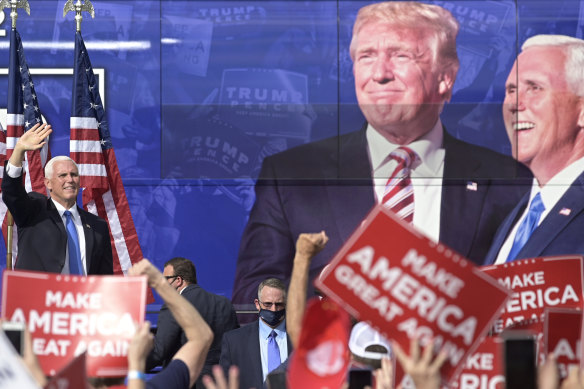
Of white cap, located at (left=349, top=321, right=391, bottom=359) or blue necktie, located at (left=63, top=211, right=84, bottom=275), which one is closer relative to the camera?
white cap, located at (left=349, top=321, right=391, bottom=359)

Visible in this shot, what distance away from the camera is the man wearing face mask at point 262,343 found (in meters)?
6.83

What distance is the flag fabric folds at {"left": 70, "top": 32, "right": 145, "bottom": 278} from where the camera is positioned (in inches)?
324

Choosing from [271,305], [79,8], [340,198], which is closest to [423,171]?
[340,198]

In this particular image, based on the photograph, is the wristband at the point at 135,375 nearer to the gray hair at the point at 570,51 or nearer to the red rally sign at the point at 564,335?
the red rally sign at the point at 564,335

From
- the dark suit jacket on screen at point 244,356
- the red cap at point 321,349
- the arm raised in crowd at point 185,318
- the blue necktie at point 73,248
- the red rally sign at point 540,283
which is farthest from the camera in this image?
the dark suit jacket on screen at point 244,356

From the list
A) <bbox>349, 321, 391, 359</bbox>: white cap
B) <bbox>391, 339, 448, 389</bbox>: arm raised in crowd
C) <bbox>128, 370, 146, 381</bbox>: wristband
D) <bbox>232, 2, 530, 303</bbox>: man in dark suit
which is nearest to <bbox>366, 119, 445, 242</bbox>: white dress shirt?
A: <bbox>232, 2, 530, 303</bbox>: man in dark suit

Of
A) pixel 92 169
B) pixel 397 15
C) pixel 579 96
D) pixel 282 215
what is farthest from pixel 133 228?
pixel 579 96

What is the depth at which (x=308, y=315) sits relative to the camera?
3342mm

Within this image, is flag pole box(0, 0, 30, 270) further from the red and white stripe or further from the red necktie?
the red necktie

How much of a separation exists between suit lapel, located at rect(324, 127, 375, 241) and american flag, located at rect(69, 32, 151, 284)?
63.9 inches

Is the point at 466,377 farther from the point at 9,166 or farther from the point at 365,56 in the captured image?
the point at 365,56

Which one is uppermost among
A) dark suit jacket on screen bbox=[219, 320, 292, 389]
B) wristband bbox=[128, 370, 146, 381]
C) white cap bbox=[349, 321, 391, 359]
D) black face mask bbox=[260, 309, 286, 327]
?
wristband bbox=[128, 370, 146, 381]

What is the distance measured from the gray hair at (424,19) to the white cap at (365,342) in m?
4.49

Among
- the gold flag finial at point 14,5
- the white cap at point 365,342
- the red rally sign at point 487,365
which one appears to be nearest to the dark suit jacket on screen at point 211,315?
the white cap at point 365,342
